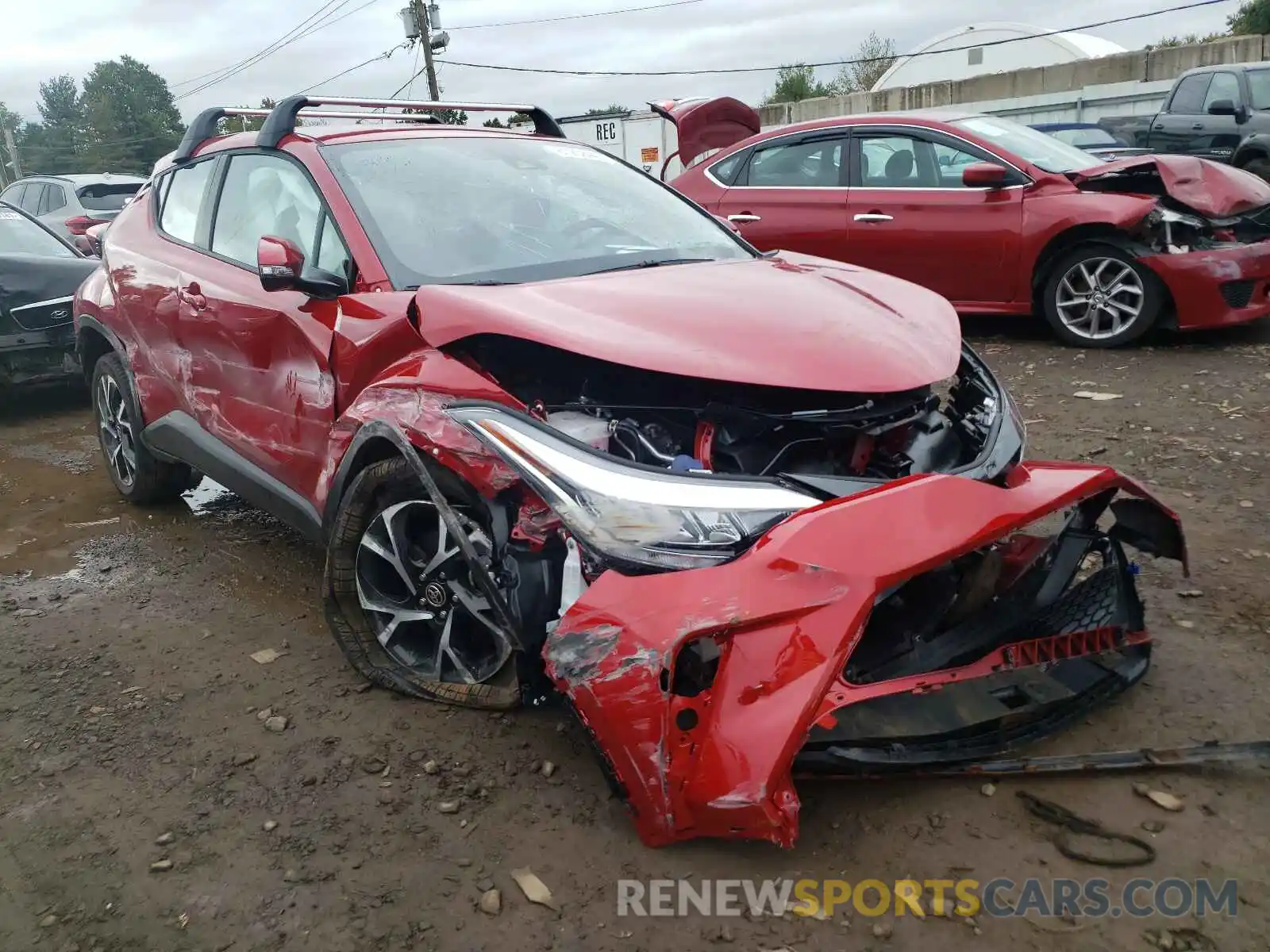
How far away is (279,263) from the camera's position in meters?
3.01

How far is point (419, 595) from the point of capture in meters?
2.75

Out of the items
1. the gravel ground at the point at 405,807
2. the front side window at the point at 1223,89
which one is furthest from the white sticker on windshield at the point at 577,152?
the front side window at the point at 1223,89

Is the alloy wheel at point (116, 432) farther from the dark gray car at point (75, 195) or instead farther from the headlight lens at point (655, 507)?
the dark gray car at point (75, 195)

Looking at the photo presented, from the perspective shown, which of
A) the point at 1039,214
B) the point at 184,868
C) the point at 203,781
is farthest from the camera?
the point at 1039,214

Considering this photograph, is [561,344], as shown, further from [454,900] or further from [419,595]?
[454,900]

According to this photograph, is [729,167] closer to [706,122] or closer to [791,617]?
[706,122]

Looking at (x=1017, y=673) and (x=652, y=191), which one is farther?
(x=652, y=191)

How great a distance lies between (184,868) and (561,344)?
4.85ft

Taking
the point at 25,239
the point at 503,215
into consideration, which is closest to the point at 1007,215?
the point at 503,215

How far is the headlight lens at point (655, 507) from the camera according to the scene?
2.12 m

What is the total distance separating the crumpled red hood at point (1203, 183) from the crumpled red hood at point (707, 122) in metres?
2.68

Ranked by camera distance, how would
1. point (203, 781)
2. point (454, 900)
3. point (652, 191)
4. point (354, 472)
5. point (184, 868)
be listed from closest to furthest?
point (454, 900), point (184, 868), point (203, 781), point (354, 472), point (652, 191)

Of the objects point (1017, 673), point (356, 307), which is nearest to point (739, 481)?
point (1017, 673)

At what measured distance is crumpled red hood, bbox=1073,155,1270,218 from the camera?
6.07 m
